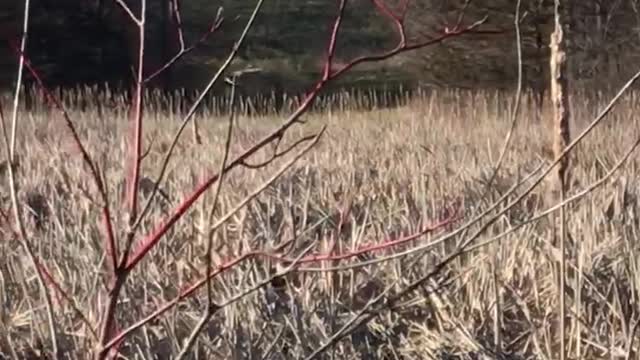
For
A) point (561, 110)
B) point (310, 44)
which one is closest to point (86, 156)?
point (561, 110)

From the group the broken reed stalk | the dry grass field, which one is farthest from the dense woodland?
the broken reed stalk

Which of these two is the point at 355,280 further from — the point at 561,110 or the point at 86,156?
the point at 86,156

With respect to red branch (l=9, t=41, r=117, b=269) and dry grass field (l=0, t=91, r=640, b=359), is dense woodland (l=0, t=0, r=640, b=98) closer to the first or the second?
dry grass field (l=0, t=91, r=640, b=359)

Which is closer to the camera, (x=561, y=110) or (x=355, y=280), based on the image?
(x=561, y=110)

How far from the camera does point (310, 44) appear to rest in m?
32.1

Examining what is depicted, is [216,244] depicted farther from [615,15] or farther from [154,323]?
[615,15]

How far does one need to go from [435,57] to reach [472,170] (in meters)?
11.8

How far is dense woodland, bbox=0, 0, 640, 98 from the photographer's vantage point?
1555 centimetres

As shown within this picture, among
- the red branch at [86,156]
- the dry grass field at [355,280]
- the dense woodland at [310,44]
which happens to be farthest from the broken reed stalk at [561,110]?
the dense woodland at [310,44]

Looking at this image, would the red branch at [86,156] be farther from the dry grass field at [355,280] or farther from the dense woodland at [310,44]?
the dense woodland at [310,44]

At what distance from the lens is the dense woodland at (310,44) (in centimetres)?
1555

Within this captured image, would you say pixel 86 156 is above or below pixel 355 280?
above

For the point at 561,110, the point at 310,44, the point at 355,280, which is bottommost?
the point at 310,44

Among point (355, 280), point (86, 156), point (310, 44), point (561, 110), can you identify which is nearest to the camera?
point (86, 156)
